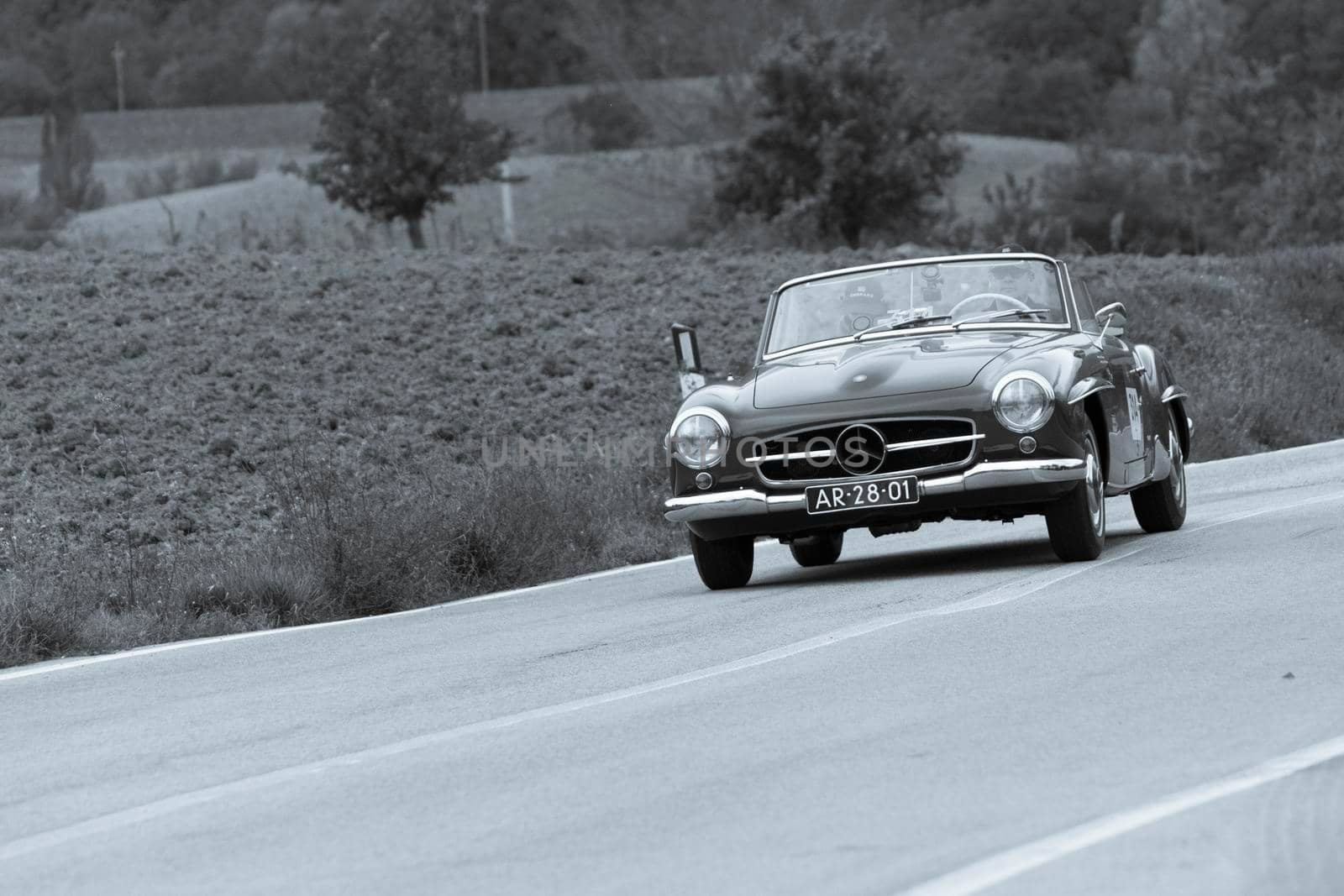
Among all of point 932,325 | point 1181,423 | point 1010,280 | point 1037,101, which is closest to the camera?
point 932,325

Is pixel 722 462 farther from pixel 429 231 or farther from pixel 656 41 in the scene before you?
pixel 656 41

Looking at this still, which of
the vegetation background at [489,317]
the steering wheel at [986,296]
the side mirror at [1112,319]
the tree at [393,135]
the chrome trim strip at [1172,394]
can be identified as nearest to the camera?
the steering wheel at [986,296]

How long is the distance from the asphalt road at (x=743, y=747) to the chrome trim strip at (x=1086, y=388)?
2.60ft

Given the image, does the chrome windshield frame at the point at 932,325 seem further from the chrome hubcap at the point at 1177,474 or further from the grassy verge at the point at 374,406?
the grassy verge at the point at 374,406

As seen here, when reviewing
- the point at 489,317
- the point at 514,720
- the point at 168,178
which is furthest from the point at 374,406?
the point at 168,178

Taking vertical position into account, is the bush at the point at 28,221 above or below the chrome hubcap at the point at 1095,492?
below

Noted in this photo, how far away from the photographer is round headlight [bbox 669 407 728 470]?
11.3 m

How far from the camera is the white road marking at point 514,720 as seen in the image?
6.14 meters

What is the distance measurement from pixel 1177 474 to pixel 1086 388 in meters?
2.17

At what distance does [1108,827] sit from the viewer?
5352 millimetres

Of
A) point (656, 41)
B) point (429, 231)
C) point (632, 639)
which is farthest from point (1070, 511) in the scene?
point (656, 41)

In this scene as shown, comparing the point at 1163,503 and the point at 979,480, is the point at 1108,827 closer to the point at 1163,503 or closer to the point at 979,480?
the point at 979,480

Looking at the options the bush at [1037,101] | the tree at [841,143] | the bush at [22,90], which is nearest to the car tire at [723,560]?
the tree at [841,143]

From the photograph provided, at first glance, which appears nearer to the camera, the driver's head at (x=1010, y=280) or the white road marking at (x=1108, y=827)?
the white road marking at (x=1108, y=827)
